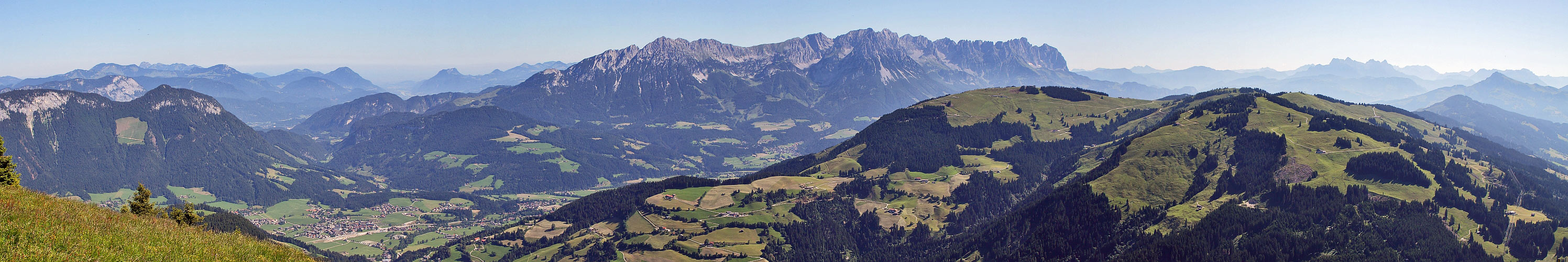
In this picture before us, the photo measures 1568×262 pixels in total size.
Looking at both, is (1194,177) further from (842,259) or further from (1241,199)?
(842,259)

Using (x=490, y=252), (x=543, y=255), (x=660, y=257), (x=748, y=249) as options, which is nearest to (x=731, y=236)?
(x=748, y=249)

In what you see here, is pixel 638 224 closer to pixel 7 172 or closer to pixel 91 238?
pixel 7 172

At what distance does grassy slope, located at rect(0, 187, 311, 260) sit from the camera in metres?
31.0

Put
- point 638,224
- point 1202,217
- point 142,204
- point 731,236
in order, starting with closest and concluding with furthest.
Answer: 1. point 142,204
2. point 1202,217
3. point 731,236
4. point 638,224

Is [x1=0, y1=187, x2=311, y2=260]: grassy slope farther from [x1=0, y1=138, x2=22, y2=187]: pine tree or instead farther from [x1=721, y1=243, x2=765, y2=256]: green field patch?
[x1=721, y1=243, x2=765, y2=256]: green field patch

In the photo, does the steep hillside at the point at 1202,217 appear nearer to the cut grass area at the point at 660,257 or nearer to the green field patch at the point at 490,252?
the cut grass area at the point at 660,257

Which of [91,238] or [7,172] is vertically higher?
[91,238]

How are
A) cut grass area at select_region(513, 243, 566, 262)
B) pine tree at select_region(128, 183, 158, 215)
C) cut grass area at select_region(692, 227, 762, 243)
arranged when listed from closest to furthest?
pine tree at select_region(128, 183, 158, 215) < cut grass area at select_region(692, 227, 762, 243) < cut grass area at select_region(513, 243, 566, 262)

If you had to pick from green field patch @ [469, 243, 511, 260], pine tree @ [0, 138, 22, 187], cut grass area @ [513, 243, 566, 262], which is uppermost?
pine tree @ [0, 138, 22, 187]

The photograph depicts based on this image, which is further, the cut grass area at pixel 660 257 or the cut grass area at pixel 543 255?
the cut grass area at pixel 543 255

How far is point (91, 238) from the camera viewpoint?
33.6 m

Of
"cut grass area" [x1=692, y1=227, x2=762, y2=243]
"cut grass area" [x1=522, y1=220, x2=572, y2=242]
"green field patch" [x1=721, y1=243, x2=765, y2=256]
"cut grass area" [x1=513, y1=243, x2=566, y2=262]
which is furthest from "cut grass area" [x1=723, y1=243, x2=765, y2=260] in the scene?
"cut grass area" [x1=522, y1=220, x2=572, y2=242]

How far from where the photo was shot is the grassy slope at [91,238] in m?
31.0

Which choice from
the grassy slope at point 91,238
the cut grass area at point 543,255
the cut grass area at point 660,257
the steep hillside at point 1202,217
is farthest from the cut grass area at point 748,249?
the grassy slope at point 91,238
